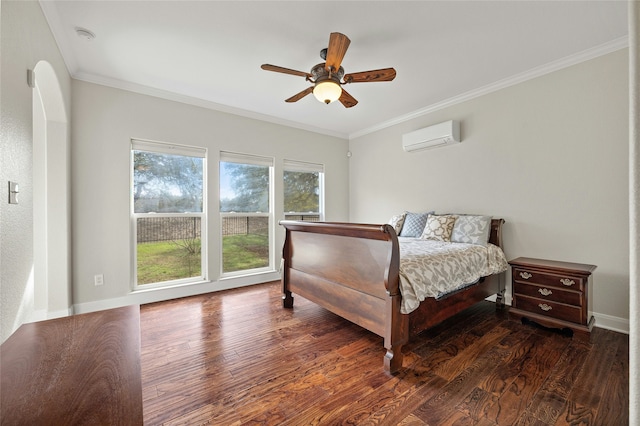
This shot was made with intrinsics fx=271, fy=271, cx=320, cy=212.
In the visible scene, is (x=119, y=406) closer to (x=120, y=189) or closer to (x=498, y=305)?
(x=120, y=189)

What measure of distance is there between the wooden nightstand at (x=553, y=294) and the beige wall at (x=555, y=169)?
0.26 m

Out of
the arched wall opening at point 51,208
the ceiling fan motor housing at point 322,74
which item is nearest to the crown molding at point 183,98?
the arched wall opening at point 51,208

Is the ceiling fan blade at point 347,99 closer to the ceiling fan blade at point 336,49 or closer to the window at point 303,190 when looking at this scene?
the ceiling fan blade at point 336,49

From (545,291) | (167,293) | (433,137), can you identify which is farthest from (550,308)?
(167,293)

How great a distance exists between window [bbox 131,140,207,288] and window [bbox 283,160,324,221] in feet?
4.43

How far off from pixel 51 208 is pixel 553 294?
4.84 meters

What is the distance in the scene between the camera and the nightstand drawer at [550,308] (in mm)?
2383

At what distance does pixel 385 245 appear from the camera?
199 cm

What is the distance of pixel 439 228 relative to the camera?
11.0 feet

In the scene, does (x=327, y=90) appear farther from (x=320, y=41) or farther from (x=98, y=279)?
(x=98, y=279)

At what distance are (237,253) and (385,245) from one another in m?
2.69

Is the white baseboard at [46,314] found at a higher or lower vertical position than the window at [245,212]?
lower

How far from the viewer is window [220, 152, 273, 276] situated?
391 cm

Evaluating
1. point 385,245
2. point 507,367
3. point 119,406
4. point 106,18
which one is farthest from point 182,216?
point 507,367
